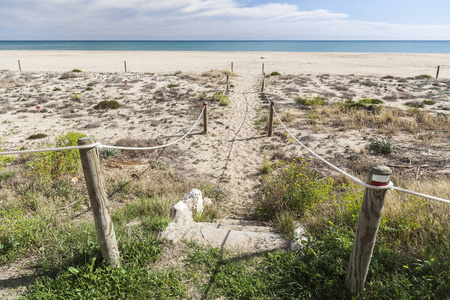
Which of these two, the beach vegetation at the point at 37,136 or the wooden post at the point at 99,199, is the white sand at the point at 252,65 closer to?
the beach vegetation at the point at 37,136

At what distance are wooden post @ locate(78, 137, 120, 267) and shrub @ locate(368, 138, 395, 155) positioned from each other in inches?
322

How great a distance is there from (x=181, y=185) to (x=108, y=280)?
11.7 feet

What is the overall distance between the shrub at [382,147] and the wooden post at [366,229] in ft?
22.4

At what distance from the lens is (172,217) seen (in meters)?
4.09

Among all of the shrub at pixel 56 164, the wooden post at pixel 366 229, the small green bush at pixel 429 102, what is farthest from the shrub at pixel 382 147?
the shrub at pixel 56 164

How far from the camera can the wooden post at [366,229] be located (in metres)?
2.24

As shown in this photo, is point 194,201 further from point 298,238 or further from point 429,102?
point 429,102

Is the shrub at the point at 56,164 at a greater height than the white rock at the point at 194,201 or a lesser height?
greater

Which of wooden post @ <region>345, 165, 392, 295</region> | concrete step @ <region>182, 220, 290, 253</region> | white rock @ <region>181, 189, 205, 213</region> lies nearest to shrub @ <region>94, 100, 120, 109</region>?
white rock @ <region>181, 189, 205, 213</region>

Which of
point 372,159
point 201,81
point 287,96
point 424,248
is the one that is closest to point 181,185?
point 424,248

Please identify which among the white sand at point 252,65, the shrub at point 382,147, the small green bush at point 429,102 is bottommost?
the shrub at point 382,147

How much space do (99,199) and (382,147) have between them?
8495mm

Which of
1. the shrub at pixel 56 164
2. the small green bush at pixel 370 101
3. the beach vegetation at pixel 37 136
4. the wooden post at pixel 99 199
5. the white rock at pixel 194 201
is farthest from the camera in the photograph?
the small green bush at pixel 370 101

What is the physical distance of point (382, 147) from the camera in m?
8.42
